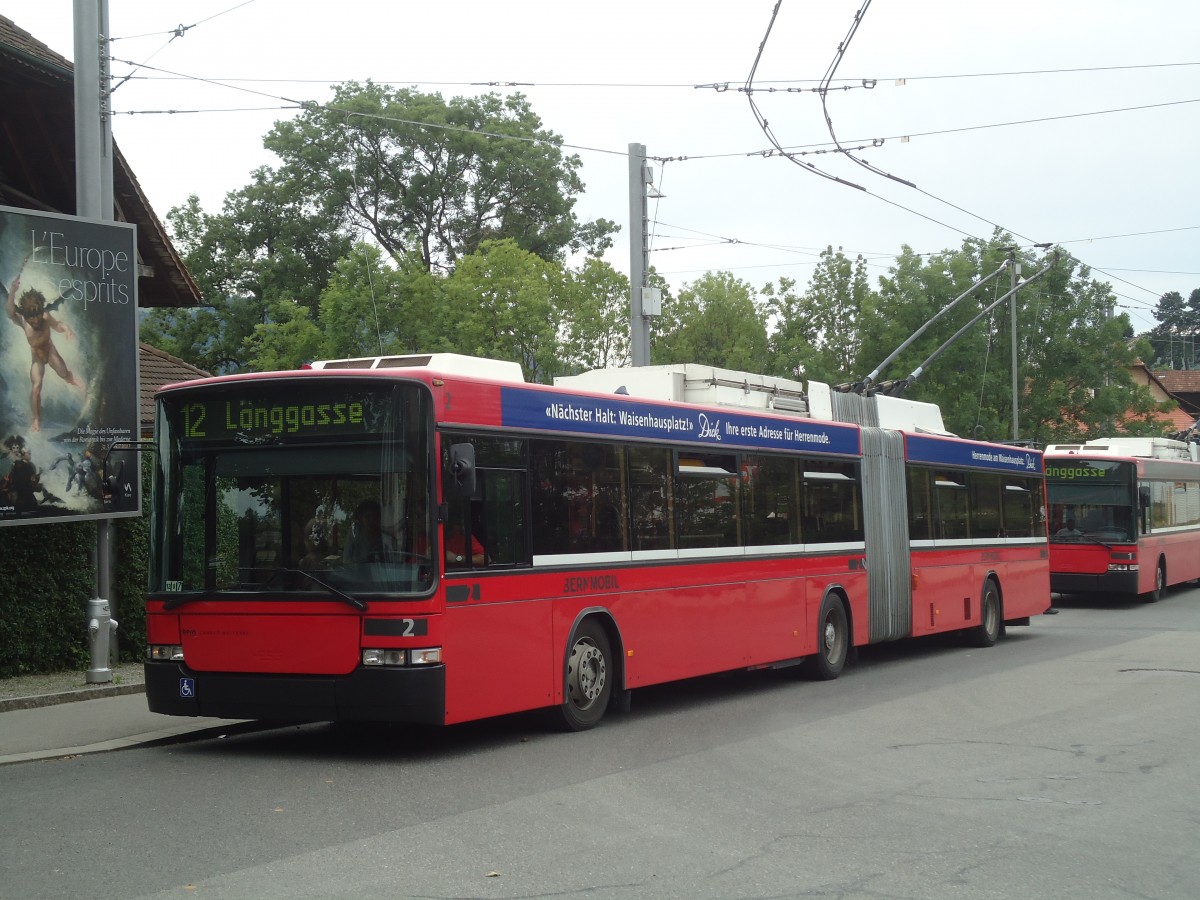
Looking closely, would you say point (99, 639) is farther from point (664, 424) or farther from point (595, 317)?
point (595, 317)

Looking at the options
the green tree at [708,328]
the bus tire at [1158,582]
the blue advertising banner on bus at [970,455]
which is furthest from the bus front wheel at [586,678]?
the green tree at [708,328]

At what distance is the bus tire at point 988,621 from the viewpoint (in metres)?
20.5

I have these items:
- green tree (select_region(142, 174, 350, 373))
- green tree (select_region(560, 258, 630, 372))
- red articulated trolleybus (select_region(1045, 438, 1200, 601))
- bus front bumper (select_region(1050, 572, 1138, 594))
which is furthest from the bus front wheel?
green tree (select_region(142, 174, 350, 373))

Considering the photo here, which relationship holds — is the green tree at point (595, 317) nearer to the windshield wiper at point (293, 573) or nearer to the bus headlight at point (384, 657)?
the windshield wiper at point (293, 573)

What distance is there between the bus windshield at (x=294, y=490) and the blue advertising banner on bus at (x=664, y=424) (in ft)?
4.09

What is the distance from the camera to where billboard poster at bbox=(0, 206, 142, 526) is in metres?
→ 14.0

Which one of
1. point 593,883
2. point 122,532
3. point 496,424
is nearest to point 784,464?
point 496,424

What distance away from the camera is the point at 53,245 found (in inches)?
564

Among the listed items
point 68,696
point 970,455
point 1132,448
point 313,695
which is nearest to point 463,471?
point 313,695

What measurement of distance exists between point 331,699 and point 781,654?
6.38m

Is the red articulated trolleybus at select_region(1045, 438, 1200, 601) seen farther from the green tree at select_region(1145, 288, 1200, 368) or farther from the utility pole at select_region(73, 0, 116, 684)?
the green tree at select_region(1145, 288, 1200, 368)

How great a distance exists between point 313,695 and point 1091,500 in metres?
21.6

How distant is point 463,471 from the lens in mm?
10039

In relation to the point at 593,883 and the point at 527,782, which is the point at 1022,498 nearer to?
the point at 527,782
